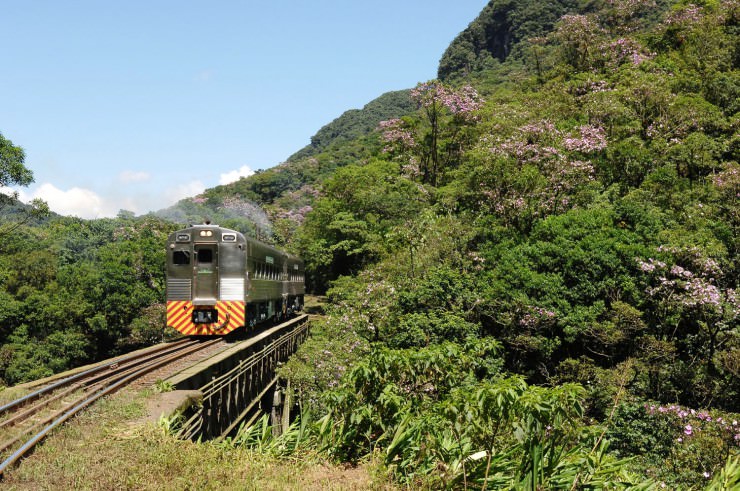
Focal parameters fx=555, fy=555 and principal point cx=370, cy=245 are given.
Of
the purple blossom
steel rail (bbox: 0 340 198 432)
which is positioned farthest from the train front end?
the purple blossom

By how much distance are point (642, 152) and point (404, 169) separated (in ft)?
55.7

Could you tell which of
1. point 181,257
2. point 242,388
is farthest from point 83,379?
point 181,257

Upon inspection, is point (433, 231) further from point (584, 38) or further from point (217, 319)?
point (584, 38)

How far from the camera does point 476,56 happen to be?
90.9 metres

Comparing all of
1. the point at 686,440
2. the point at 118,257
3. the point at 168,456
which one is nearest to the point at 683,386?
the point at 686,440

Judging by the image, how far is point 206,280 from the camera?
613 inches

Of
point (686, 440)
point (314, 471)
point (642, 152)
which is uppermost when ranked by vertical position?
point (642, 152)

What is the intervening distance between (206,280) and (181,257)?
3.14ft

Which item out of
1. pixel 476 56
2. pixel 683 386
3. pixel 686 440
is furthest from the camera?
pixel 476 56

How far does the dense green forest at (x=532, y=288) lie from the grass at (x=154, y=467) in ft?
1.76

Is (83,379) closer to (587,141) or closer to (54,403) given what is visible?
(54,403)

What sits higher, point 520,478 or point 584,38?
point 584,38

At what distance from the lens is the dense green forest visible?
6.07 metres

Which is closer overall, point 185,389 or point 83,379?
point 83,379
